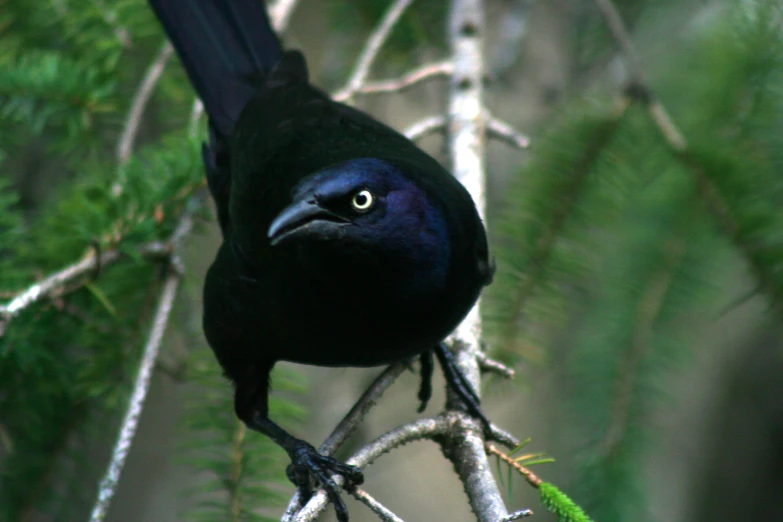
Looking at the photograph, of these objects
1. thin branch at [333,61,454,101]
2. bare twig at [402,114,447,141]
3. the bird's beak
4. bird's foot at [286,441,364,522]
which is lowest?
bird's foot at [286,441,364,522]

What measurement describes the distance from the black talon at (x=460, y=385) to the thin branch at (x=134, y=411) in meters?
0.61

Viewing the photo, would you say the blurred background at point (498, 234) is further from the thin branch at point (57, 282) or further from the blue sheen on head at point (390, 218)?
the blue sheen on head at point (390, 218)

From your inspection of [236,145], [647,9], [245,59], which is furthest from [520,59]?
[236,145]

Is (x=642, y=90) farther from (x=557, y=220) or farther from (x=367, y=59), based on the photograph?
(x=367, y=59)

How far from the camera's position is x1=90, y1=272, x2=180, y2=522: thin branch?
1.57 metres

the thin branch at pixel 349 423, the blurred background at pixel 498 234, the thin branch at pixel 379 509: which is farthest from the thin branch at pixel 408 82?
the thin branch at pixel 379 509

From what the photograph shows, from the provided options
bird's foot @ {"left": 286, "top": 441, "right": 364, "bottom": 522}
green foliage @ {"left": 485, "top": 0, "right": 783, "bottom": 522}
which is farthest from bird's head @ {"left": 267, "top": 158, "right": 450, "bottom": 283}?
green foliage @ {"left": 485, "top": 0, "right": 783, "bottom": 522}

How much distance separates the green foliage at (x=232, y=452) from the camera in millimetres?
1803

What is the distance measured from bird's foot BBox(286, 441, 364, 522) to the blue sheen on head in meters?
0.35

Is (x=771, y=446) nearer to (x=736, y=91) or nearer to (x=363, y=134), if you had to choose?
(x=736, y=91)

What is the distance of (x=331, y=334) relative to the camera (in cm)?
164

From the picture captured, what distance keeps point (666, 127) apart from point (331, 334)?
4.08 ft

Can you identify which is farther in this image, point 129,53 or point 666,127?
point 129,53

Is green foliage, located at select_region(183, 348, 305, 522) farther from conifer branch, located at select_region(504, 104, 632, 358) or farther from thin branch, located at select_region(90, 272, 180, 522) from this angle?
conifer branch, located at select_region(504, 104, 632, 358)
